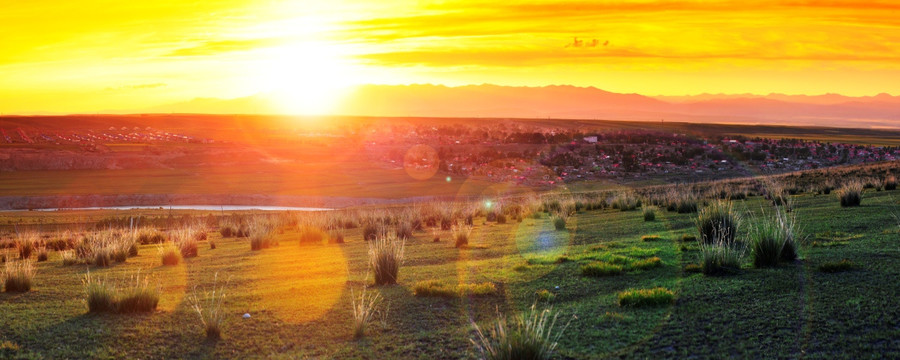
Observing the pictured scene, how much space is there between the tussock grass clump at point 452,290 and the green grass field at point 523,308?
203 millimetres

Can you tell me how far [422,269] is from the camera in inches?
474

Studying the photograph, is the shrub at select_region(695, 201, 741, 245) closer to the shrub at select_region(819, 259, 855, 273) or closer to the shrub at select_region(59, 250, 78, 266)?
the shrub at select_region(819, 259, 855, 273)

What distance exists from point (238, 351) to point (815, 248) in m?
8.63

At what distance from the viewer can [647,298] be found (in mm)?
7883

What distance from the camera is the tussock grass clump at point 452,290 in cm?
924

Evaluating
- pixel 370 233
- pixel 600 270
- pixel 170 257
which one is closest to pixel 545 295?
pixel 600 270

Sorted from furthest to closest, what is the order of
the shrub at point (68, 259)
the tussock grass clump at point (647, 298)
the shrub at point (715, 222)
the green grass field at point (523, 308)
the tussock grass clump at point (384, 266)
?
the shrub at point (68, 259) < the shrub at point (715, 222) < the tussock grass clump at point (384, 266) < the tussock grass clump at point (647, 298) < the green grass field at point (523, 308)

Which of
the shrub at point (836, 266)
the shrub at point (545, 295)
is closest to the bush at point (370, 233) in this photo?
the shrub at point (545, 295)

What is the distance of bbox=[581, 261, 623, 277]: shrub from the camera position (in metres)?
10.1

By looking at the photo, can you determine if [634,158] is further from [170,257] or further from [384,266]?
[384,266]

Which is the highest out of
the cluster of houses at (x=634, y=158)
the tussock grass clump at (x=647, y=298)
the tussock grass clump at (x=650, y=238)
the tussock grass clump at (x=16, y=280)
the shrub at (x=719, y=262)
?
the shrub at (x=719, y=262)

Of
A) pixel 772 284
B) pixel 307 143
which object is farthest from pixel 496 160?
pixel 772 284

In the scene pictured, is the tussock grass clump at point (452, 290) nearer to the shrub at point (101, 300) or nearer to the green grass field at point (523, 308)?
the green grass field at point (523, 308)

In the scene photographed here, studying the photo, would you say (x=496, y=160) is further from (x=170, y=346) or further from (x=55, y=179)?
(x=170, y=346)
